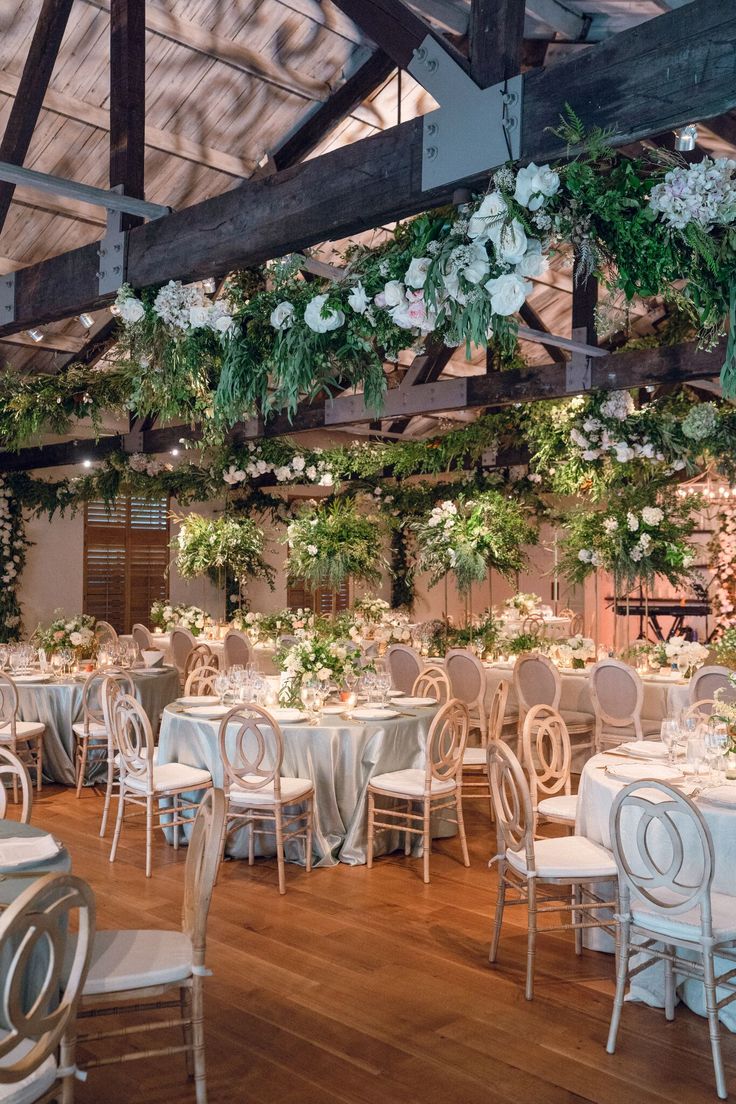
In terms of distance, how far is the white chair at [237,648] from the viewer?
34.7 feet

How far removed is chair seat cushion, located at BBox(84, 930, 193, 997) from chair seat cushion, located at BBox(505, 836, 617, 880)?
5.08ft

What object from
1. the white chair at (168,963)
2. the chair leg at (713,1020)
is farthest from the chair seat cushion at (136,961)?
the chair leg at (713,1020)

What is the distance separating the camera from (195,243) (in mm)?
4277

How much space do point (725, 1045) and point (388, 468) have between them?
1147 centimetres

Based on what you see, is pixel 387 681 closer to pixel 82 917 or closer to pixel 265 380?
pixel 265 380

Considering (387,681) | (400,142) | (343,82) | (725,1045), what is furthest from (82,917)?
(343,82)

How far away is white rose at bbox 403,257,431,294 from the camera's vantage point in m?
3.35

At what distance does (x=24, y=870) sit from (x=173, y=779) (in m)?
2.77

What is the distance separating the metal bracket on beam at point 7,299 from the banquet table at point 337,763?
2605mm

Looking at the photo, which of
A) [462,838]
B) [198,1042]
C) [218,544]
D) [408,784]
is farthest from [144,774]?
[218,544]

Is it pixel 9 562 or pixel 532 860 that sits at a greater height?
pixel 9 562

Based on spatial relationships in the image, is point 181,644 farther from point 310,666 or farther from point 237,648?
point 310,666

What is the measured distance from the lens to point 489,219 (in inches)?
119

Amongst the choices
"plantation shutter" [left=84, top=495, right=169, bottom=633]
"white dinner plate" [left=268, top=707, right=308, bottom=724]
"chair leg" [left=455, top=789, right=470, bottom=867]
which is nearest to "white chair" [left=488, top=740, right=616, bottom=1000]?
"chair leg" [left=455, top=789, right=470, bottom=867]
